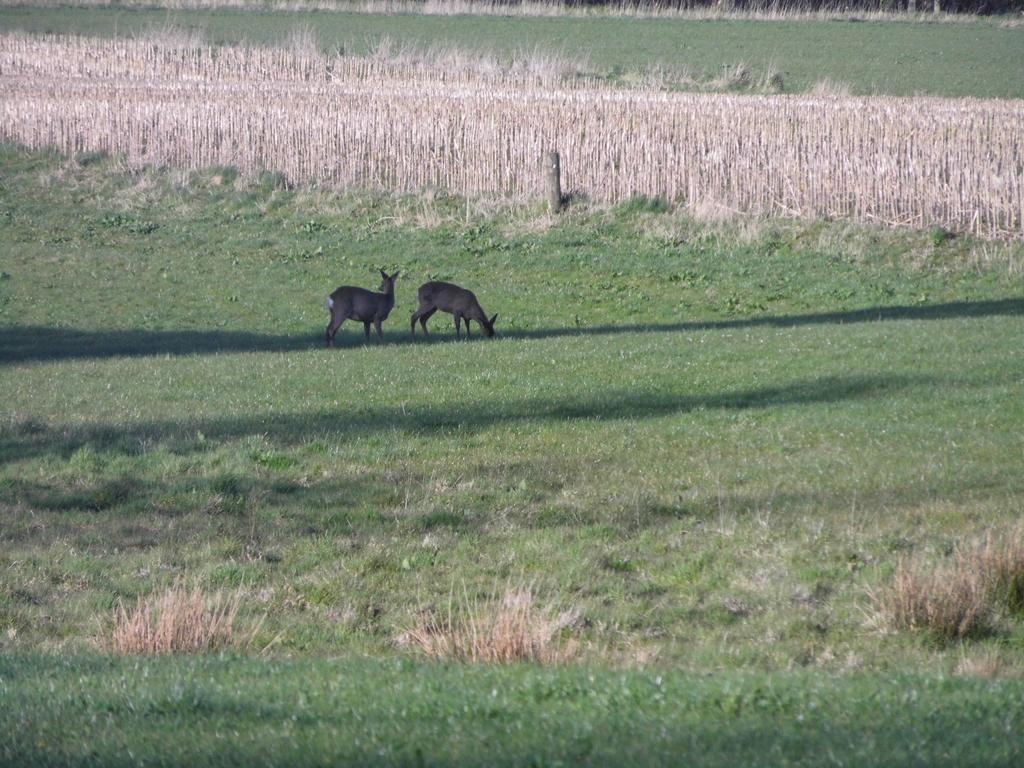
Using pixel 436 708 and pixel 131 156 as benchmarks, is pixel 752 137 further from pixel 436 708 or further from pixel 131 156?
pixel 436 708

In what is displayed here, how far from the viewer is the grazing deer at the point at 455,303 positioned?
20.9 metres

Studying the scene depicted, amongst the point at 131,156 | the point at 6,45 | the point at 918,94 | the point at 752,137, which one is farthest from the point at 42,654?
the point at 6,45

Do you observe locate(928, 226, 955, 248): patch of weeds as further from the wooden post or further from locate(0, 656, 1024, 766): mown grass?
locate(0, 656, 1024, 766): mown grass

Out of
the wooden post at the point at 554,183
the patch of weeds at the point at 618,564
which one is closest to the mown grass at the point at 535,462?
the patch of weeds at the point at 618,564

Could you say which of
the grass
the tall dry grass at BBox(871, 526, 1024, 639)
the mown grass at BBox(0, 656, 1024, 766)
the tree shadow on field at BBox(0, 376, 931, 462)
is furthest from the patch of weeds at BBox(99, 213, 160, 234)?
the grass

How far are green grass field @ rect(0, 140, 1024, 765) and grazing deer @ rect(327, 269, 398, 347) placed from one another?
1.66 ft

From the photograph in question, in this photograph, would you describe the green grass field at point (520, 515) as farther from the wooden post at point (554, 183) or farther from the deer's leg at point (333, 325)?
the wooden post at point (554, 183)

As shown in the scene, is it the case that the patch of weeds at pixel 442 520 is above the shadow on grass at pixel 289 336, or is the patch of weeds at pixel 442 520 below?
below

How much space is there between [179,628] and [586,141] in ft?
76.6

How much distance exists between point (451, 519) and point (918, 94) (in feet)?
132

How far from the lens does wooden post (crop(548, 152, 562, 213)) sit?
1153 inches

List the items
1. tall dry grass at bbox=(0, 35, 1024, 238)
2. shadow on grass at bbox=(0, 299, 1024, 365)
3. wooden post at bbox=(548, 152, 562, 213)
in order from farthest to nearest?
wooden post at bbox=(548, 152, 562, 213)
tall dry grass at bbox=(0, 35, 1024, 238)
shadow on grass at bbox=(0, 299, 1024, 365)

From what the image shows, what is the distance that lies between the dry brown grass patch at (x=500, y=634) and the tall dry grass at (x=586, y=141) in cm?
2039

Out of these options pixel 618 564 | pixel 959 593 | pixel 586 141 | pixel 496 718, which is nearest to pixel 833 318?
pixel 586 141
